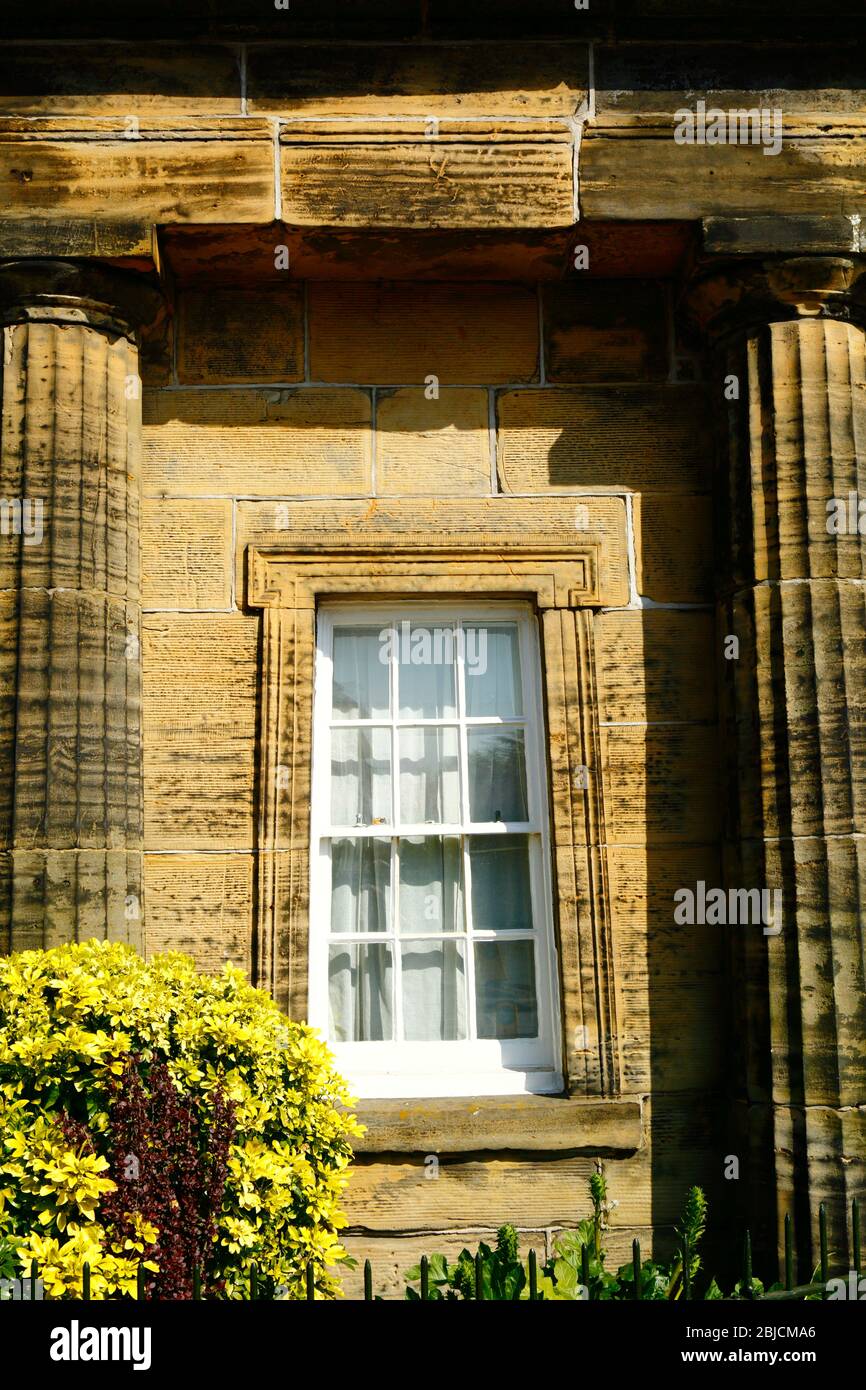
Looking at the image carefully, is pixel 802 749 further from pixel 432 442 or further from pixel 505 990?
pixel 432 442

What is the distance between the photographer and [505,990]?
205 inches

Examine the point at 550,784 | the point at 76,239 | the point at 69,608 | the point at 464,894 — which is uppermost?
the point at 76,239

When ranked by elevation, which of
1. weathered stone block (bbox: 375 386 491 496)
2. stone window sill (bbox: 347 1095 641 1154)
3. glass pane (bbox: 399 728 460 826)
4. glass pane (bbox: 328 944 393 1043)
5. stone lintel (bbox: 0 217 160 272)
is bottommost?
stone window sill (bbox: 347 1095 641 1154)

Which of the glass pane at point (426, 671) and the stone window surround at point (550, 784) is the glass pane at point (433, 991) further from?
the glass pane at point (426, 671)

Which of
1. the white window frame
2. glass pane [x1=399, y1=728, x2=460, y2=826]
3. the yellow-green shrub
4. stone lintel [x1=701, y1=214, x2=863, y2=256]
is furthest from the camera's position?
glass pane [x1=399, y1=728, x2=460, y2=826]

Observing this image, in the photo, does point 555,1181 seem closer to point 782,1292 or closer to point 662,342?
point 782,1292

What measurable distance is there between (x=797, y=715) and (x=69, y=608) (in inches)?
119

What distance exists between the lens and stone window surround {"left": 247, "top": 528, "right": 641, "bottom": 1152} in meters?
4.88

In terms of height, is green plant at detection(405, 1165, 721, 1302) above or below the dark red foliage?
below

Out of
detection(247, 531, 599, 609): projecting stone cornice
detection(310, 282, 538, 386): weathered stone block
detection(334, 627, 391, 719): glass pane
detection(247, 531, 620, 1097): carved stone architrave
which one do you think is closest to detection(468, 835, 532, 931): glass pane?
detection(247, 531, 620, 1097): carved stone architrave

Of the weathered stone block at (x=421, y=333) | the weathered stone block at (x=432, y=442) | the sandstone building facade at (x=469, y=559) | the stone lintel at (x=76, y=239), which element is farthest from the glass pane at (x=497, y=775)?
the stone lintel at (x=76, y=239)

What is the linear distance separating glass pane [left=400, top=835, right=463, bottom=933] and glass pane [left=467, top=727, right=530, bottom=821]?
0.21 m

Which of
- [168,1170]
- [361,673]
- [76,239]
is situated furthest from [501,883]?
[76,239]

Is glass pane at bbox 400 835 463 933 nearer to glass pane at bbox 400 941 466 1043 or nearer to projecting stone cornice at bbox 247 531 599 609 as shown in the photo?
glass pane at bbox 400 941 466 1043
